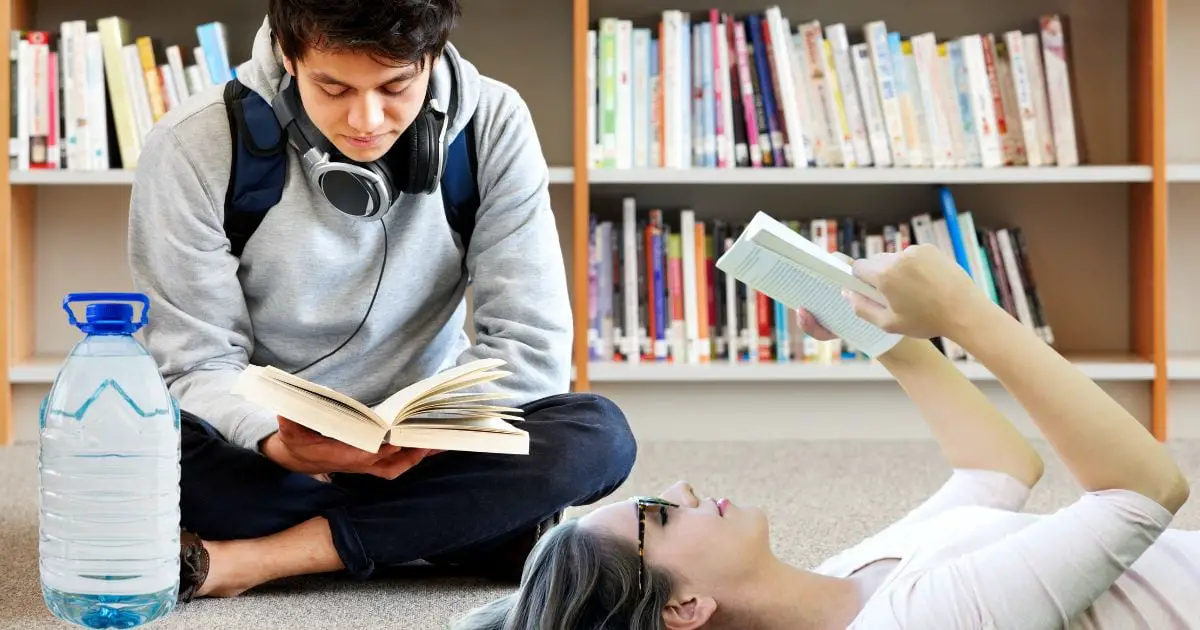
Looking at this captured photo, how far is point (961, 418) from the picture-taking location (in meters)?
1.27

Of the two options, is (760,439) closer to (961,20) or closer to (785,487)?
(785,487)

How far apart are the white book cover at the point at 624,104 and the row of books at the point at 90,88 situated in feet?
2.55

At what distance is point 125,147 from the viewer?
8.57 ft

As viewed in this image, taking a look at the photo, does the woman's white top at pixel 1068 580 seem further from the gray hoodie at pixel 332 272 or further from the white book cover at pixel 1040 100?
the white book cover at pixel 1040 100

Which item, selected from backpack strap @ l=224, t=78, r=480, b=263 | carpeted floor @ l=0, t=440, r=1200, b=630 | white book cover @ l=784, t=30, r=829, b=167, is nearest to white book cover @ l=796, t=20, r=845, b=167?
white book cover @ l=784, t=30, r=829, b=167

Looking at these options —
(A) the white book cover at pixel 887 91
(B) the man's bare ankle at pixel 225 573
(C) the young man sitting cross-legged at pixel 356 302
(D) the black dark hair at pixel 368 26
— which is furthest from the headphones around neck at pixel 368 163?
(A) the white book cover at pixel 887 91

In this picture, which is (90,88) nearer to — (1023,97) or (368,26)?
(368,26)

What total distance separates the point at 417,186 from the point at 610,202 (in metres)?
1.34

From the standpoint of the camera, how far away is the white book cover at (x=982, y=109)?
2658 millimetres

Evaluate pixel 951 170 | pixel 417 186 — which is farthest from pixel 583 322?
pixel 417 186

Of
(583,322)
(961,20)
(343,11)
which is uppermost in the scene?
(961,20)

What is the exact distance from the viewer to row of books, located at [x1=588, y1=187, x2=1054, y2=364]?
8.91ft

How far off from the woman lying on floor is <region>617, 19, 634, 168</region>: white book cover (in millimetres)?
1448

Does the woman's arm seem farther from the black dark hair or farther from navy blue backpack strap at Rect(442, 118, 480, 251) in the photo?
navy blue backpack strap at Rect(442, 118, 480, 251)
